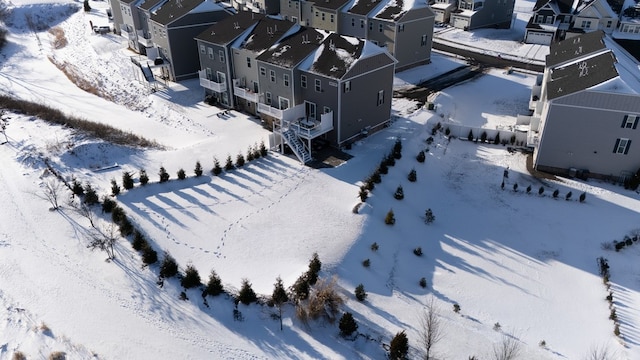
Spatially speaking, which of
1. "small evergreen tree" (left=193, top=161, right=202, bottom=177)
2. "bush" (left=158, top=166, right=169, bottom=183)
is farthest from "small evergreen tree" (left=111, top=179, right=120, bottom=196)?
"small evergreen tree" (left=193, top=161, right=202, bottom=177)

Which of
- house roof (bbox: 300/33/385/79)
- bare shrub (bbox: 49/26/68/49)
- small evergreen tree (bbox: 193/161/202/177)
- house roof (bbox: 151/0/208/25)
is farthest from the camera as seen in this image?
bare shrub (bbox: 49/26/68/49)

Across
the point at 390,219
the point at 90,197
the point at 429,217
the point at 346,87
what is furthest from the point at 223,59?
the point at 429,217

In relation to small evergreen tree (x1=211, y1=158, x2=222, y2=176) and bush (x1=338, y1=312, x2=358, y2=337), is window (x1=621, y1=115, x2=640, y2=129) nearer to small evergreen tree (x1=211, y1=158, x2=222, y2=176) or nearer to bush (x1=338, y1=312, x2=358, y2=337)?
bush (x1=338, y1=312, x2=358, y2=337)

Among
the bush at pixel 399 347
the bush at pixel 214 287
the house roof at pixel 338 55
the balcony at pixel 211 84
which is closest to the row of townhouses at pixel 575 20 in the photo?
the house roof at pixel 338 55

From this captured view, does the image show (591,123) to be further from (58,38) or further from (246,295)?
(58,38)

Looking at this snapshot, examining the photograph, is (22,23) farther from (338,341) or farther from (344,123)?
(338,341)

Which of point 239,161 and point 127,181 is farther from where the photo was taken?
point 239,161

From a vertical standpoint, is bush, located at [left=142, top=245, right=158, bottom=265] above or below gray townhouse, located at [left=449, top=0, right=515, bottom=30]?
below
